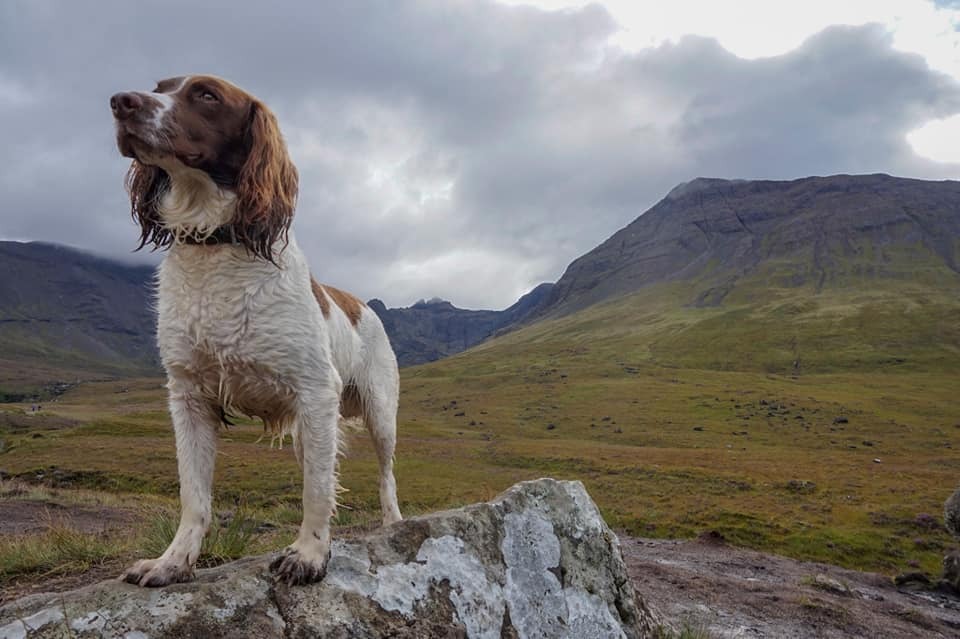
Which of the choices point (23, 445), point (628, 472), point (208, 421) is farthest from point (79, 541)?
point (23, 445)

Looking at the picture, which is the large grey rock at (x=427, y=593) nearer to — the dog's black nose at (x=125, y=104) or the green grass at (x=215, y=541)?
the green grass at (x=215, y=541)

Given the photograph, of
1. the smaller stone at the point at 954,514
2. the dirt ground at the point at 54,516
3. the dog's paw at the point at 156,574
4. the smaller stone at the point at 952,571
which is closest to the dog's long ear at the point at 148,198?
the dog's paw at the point at 156,574

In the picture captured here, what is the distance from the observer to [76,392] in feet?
473

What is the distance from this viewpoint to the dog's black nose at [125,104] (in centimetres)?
339

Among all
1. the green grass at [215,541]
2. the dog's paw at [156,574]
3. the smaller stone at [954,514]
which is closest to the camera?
the dog's paw at [156,574]

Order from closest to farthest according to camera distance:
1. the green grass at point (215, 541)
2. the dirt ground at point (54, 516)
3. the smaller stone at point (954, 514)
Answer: the green grass at point (215, 541) → the dirt ground at point (54, 516) → the smaller stone at point (954, 514)

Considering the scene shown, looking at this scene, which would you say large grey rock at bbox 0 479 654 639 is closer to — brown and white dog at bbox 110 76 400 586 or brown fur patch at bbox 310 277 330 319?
brown and white dog at bbox 110 76 400 586

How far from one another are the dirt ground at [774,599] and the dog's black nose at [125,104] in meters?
7.15

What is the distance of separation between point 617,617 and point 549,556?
90 cm

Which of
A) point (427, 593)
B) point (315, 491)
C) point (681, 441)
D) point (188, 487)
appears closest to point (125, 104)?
point (188, 487)

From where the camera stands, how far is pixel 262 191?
377 centimetres

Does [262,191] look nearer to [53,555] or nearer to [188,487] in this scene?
[188,487]

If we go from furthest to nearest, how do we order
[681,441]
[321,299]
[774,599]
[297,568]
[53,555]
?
[681,441] < [774,599] < [53,555] < [321,299] < [297,568]

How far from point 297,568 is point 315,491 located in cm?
47
